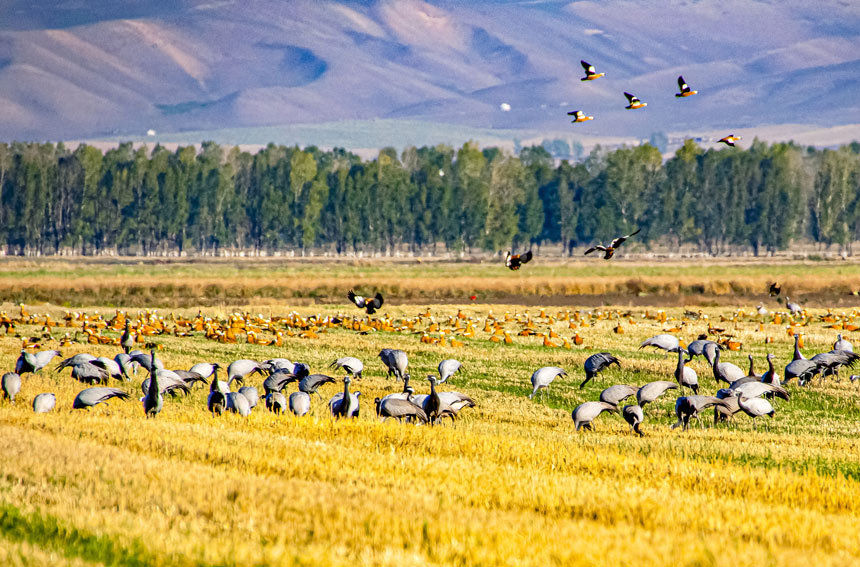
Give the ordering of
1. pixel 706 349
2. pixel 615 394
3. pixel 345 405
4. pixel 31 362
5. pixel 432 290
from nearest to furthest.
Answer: pixel 345 405 < pixel 615 394 < pixel 31 362 < pixel 706 349 < pixel 432 290

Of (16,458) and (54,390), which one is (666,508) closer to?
(16,458)

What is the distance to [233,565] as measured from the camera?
805cm

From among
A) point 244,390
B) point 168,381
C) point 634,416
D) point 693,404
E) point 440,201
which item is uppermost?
point 440,201

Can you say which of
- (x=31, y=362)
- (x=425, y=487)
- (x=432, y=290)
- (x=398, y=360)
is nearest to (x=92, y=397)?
(x=31, y=362)

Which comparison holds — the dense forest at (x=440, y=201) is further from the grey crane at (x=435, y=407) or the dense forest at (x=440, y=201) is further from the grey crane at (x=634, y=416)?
the grey crane at (x=634, y=416)

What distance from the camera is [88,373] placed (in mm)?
19891

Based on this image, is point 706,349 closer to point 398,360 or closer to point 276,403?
point 398,360

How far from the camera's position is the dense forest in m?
114

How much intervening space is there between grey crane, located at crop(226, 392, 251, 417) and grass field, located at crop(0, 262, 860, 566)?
7.7 inches

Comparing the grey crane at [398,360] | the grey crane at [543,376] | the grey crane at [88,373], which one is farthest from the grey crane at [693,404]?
the grey crane at [88,373]

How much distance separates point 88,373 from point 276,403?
14.6 ft

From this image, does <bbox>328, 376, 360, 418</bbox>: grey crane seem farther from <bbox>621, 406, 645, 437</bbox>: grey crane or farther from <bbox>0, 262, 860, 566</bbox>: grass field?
<bbox>621, 406, 645, 437</bbox>: grey crane

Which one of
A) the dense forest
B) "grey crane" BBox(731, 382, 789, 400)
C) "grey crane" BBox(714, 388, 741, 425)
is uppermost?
the dense forest

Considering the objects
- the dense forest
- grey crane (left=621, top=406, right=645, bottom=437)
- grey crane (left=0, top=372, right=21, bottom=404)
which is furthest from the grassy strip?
the dense forest
